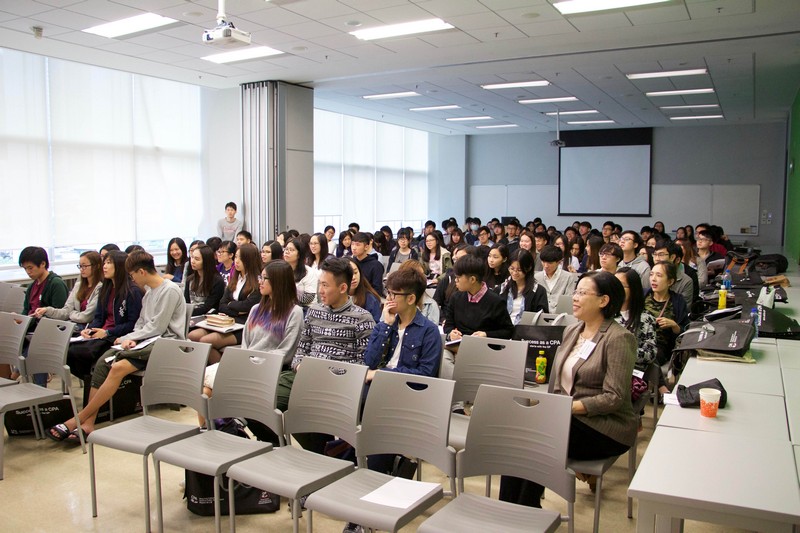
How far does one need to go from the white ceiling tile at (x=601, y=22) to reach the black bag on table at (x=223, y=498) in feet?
18.9

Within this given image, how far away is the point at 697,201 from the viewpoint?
667 inches

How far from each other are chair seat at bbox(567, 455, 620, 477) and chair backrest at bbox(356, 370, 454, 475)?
1.94ft

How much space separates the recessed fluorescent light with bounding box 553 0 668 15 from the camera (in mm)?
6228

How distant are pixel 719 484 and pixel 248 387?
2.34 metres

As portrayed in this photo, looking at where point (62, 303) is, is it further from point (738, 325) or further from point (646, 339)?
point (738, 325)

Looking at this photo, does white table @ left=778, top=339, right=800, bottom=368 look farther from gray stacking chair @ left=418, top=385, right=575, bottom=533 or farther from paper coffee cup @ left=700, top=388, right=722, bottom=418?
gray stacking chair @ left=418, top=385, right=575, bottom=533

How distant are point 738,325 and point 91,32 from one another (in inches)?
287

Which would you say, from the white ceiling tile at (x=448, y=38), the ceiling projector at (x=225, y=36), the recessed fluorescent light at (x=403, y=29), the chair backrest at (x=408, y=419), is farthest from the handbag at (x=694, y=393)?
the white ceiling tile at (x=448, y=38)

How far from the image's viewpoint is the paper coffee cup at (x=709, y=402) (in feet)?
8.73

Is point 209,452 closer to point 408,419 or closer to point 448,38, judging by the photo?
point 408,419

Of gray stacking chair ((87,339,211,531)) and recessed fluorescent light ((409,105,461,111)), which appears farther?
recessed fluorescent light ((409,105,461,111))

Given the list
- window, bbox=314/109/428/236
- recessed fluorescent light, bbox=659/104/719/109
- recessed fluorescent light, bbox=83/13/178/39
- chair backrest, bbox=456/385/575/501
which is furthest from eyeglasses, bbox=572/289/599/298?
recessed fluorescent light, bbox=659/104/719/109

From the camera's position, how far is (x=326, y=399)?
10.6 feet

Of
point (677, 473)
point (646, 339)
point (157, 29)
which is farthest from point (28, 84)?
point (677, 473)
